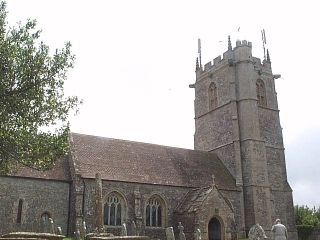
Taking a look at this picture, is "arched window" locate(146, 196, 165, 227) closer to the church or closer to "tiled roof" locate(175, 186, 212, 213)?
the church

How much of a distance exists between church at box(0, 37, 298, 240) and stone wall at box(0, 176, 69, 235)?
0.19ft

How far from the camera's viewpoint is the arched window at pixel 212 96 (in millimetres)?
37372

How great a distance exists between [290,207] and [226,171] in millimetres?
6193

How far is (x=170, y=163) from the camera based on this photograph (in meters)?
31.2

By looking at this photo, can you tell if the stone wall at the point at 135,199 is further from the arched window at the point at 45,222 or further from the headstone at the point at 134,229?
the arched window at the point at 45,222

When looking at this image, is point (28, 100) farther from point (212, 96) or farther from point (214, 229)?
point (212, 96)

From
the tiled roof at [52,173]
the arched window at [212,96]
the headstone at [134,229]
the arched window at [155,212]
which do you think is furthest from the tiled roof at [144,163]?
the arched window at [212,96]

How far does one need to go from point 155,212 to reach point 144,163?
12.7 feet

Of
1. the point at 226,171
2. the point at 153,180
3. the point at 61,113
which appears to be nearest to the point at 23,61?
the point at 61,113

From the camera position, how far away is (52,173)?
25531mm

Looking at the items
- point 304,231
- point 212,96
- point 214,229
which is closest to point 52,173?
point 214,229

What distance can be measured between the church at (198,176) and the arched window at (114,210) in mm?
63

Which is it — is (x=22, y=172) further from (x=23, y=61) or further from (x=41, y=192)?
(x=23, y=61)

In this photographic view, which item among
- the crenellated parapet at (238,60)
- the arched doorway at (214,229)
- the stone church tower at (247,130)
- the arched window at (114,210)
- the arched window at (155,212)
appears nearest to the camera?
the arched window at (114,210)
